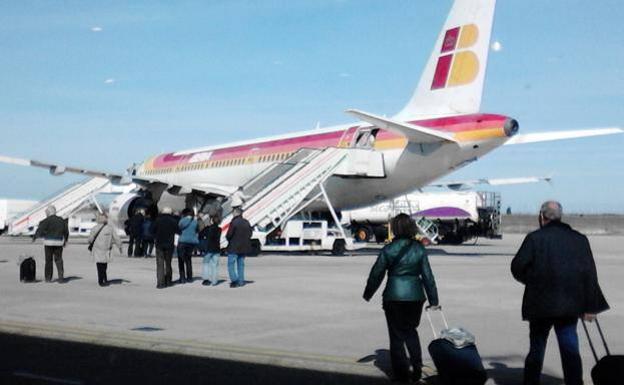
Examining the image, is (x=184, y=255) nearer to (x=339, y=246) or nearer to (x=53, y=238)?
(x=53, y=238)

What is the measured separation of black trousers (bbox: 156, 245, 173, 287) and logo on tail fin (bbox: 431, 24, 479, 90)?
1369cm

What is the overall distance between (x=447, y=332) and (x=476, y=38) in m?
21.5

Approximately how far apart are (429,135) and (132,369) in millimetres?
20268

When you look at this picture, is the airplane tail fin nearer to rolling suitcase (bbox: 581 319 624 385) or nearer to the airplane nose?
the airplane nose

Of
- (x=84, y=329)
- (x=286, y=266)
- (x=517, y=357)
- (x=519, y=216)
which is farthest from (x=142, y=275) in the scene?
(x=519, y=216)

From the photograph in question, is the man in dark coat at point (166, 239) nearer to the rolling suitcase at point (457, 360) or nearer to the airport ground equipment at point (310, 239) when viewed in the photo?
the rolling suitcase at point (457, 360)

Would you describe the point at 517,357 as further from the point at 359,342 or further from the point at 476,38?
the point at 476,38

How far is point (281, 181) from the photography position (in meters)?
31.7

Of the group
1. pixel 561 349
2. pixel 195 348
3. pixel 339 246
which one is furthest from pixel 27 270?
pixel 339 246

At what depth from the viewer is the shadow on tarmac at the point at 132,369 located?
29.2ft

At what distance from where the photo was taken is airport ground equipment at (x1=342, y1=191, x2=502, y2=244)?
50.3 meters

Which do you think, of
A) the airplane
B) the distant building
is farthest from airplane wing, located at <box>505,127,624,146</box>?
the distant building

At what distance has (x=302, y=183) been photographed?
3117cm

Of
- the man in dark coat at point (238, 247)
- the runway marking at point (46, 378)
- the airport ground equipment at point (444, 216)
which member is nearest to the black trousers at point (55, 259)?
the man in dark coat at point (238, 247)
